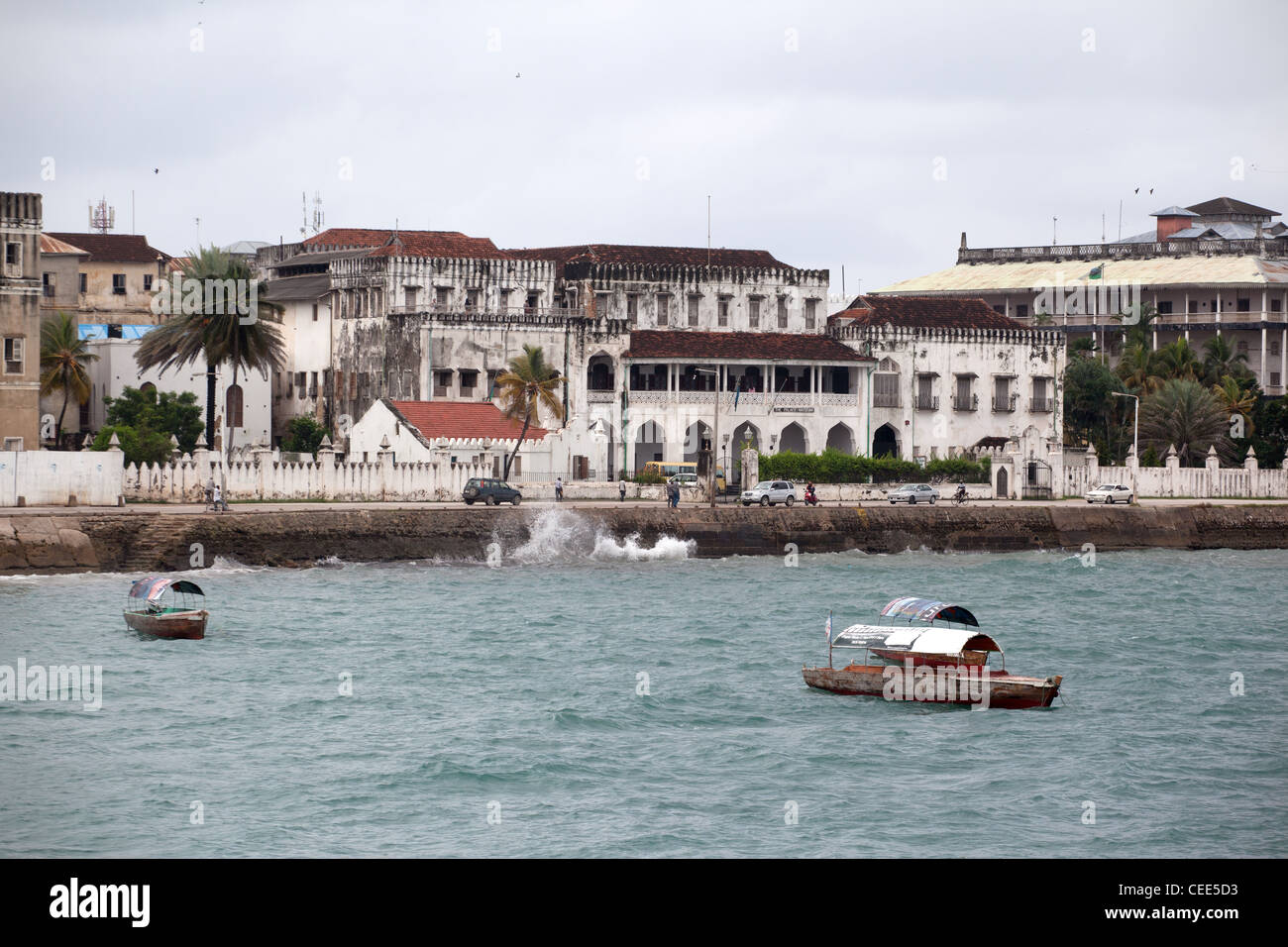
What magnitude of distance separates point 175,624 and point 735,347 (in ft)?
149

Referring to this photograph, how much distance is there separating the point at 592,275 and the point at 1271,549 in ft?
115

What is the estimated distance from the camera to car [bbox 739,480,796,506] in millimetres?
74375

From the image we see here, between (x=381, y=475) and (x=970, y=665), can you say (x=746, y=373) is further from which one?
(x=970, y=665)

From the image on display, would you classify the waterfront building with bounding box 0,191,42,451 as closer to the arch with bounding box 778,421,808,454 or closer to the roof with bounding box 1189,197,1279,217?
the arch with bounding box 778,421,808,454

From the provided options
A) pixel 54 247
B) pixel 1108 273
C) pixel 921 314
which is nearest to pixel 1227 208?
pixel 1108 273

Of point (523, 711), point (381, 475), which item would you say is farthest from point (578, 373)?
point (523, 711)

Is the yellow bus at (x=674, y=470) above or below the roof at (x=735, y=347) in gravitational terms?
below

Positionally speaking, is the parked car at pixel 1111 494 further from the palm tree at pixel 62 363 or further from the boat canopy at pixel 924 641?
the palm tree at pixel 62 363

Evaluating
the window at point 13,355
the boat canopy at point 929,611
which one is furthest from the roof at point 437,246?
the boat canopy at point 929,611

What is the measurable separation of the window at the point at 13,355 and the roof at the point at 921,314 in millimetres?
42529

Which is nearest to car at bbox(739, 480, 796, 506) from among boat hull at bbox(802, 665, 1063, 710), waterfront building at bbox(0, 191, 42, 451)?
waterfront building at bbox(0, 191, 42, 451)

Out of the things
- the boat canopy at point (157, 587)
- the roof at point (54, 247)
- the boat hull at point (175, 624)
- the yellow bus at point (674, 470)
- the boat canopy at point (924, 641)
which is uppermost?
the roof at point (54, 247)

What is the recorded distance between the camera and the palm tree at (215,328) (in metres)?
70.9
